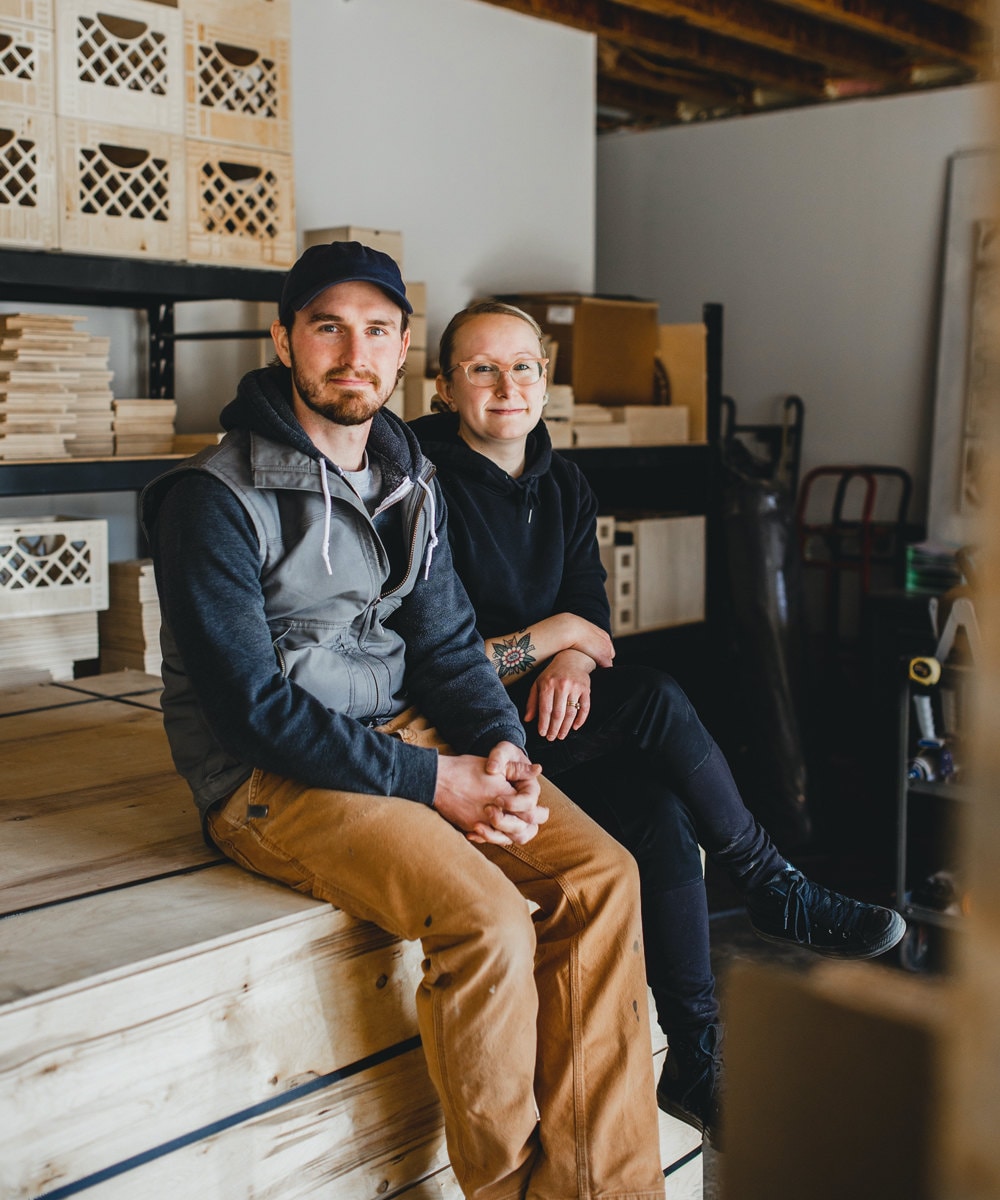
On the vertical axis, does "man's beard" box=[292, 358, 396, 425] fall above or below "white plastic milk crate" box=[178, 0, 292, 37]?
below

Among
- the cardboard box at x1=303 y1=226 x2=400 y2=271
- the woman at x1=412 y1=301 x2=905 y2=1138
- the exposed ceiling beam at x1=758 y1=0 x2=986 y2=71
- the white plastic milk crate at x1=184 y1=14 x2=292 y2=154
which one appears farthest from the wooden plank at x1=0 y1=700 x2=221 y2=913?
the exposed ceiling beam at x1=758 y1=0 x2=986 y2=71

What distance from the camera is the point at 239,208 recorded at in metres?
3.34

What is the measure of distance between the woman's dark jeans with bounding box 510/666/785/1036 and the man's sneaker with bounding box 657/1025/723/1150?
0.09ft

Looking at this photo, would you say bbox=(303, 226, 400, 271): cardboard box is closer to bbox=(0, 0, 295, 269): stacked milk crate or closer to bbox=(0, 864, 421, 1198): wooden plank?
Answer: bbox=(0, 0, 295, 269): stacked milk crate

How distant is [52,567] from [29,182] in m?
Answer: 0.90

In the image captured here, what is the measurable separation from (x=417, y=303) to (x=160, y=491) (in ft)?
7.58

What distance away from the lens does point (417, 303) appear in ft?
13.3

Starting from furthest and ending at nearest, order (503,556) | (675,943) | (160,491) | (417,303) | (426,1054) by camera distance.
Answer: (417,303), (503,556), (675,943), (160,491), (426,1054)

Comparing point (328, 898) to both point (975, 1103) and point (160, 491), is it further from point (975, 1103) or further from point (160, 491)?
point (975, 1103)

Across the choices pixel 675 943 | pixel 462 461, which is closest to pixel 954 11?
pixel 462 461

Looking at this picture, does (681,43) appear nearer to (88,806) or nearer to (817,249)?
(817,249)

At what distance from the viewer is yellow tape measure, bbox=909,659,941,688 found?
137 inches

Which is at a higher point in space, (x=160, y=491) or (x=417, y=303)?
(x=417, y=303)

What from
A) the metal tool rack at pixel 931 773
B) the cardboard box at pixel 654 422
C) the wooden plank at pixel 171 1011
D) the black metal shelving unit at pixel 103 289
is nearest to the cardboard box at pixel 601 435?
the cardboard box at pixel 654 422
